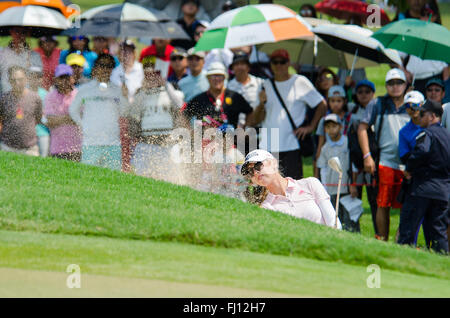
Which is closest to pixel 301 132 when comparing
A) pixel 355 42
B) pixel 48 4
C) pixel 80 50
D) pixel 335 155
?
pixel 335 155

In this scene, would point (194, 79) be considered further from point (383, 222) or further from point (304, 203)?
point (304, 203)

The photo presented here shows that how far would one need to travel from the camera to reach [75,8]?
16125mm

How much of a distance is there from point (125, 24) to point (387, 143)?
17.8ft

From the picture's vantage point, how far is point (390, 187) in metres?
11.9

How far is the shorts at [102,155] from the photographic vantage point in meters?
12.8

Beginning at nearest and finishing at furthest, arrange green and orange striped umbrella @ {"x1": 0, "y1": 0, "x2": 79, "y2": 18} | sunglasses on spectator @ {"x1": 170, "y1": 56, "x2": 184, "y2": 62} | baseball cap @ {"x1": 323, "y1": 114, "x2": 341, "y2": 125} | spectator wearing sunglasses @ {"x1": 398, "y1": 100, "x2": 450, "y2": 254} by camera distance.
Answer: spectator wearing sunglasses @ {"x1": 398, "y1": 100, "x2": 450, "y2": 254}, baseball cap @ {"x1": 323, "y1": 114, "x2": 341, "y2": 125}, sunglasses on spectator @ {"x1": 170, "y1": 56, "x2": 184, "y2": 62}, green and orange striped umbrella @ {"x1": 0, "y1": 0, "x2": 79, "y2": 18}

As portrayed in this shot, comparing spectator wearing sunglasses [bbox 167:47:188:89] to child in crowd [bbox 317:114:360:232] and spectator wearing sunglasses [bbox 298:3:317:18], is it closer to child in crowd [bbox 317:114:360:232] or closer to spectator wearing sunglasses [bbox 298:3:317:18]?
child in crowd [bbox 317:114:360:232]

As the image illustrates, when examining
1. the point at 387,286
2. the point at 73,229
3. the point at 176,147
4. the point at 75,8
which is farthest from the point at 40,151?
the point at 387,286

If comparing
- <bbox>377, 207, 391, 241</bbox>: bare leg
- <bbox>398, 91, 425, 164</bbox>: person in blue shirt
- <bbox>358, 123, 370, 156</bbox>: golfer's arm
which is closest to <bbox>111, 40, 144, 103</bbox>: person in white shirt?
<bbox>358, 123, 370, 156</bbox>: golfer's arm

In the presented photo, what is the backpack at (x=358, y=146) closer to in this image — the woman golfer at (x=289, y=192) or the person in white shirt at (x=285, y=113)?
the person in white shirt at (x=285, y=113)

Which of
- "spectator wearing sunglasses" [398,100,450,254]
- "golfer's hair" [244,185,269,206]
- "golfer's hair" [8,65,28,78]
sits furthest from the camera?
"golfer's hair" [8,65,28,78]

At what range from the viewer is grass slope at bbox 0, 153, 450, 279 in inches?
309

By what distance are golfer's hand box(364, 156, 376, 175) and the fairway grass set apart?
463 centimetres
